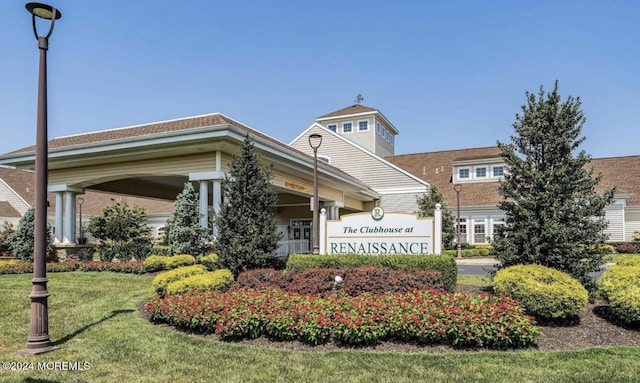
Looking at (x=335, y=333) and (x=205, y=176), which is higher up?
(x=205, y=176)

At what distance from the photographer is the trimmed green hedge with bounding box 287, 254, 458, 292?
9135 mm

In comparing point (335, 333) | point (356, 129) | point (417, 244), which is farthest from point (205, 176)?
point (356, 129)

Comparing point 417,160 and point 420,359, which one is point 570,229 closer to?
point 420,359

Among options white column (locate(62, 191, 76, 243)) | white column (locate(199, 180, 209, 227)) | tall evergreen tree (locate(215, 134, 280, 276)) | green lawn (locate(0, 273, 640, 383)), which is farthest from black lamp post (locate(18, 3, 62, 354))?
white column (locate(62, 191, 76, 243))

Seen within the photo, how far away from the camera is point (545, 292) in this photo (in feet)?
22.7

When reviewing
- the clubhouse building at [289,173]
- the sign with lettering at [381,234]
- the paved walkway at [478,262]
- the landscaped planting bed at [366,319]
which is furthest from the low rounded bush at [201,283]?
the paved walkway at [478,262]

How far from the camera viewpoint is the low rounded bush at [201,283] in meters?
8.23

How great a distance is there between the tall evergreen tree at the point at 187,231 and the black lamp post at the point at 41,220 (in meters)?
8.52

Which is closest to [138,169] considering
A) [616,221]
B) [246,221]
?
[246,221]

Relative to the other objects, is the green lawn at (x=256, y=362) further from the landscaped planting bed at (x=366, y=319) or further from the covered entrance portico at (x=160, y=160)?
the covered entrance portico at (x=160, y=160)

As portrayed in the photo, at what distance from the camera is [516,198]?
9109 mm

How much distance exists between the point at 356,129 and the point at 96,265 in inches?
892

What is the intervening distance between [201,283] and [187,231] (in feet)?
22.1

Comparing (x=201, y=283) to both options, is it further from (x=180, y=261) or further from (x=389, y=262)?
(x=180, y=261)
